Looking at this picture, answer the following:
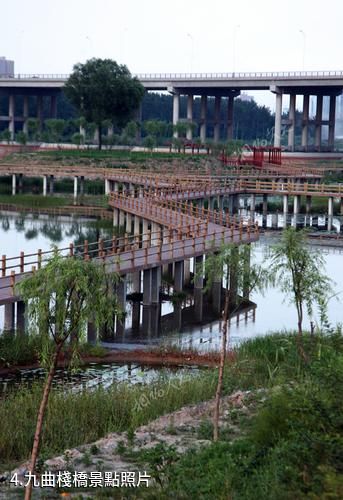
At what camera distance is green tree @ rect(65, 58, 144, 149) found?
97.0 m

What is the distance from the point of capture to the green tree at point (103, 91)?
97.0m

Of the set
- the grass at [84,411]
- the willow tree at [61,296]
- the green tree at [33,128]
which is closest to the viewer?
the willow tree at [61,296]

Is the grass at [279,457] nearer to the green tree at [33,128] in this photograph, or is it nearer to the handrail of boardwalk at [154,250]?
the handrail of boardwalk at [154,250]

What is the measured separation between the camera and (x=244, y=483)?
46.3 feet

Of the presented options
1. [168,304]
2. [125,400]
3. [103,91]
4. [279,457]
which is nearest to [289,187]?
[168,304]

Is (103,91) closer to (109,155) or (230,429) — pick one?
(109,155)

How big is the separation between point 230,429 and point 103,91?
81.1 m

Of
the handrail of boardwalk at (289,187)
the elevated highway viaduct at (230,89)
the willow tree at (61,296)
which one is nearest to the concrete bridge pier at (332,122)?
the elevated highway viaduct at (230,89)

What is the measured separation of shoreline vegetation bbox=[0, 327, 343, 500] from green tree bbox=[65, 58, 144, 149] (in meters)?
75.3

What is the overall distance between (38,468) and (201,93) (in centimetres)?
10325

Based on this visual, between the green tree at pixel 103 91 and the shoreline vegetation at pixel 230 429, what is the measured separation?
75.3 meters

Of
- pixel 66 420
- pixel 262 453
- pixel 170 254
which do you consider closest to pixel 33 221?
pixel 170 254

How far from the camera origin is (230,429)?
60.0ft

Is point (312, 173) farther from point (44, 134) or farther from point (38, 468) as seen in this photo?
point (38, 468)
